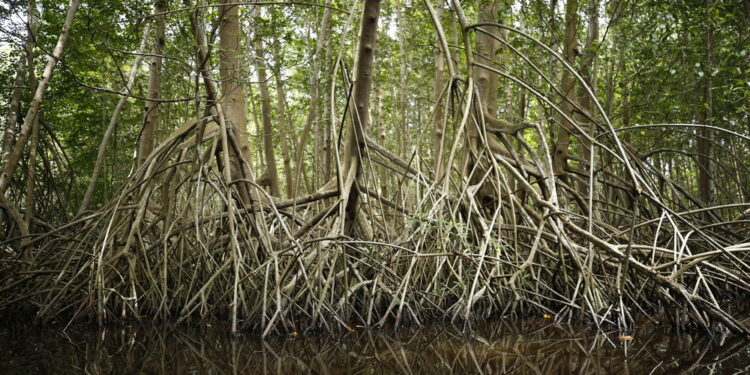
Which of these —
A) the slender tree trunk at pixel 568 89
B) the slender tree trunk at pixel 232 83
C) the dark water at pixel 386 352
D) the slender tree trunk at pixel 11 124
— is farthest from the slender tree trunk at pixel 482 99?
the slender tree trunk at pixel 11 124

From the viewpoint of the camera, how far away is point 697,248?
4.46 m

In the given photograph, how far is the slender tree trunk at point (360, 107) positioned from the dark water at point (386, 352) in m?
1.00

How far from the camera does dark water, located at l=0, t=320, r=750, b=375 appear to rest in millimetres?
2020

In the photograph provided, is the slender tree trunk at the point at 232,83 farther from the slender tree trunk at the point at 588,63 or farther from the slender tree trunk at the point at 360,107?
the slender tree trunk at the point at 588,63

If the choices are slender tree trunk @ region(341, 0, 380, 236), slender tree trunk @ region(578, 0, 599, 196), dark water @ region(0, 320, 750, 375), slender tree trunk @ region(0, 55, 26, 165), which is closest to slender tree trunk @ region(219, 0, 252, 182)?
slender tree trunk @ region(341, 0, 380, 236)

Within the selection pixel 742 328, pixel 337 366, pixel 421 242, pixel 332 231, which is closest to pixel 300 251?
pixel 332 231

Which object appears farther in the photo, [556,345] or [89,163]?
[89,163]

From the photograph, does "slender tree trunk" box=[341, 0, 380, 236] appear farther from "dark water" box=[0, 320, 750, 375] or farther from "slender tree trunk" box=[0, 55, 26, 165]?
"slender tree trunk" box=[0, 55, 26, 165]

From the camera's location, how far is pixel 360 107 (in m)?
3.52

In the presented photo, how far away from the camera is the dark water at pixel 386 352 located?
2020 mm

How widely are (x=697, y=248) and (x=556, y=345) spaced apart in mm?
2814

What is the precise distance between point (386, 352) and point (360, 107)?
1715 millimetres

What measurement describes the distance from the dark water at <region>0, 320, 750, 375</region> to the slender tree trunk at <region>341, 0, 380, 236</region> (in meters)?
1.00

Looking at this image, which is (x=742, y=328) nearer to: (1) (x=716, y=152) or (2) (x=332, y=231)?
(2) (x=332, y=231)
